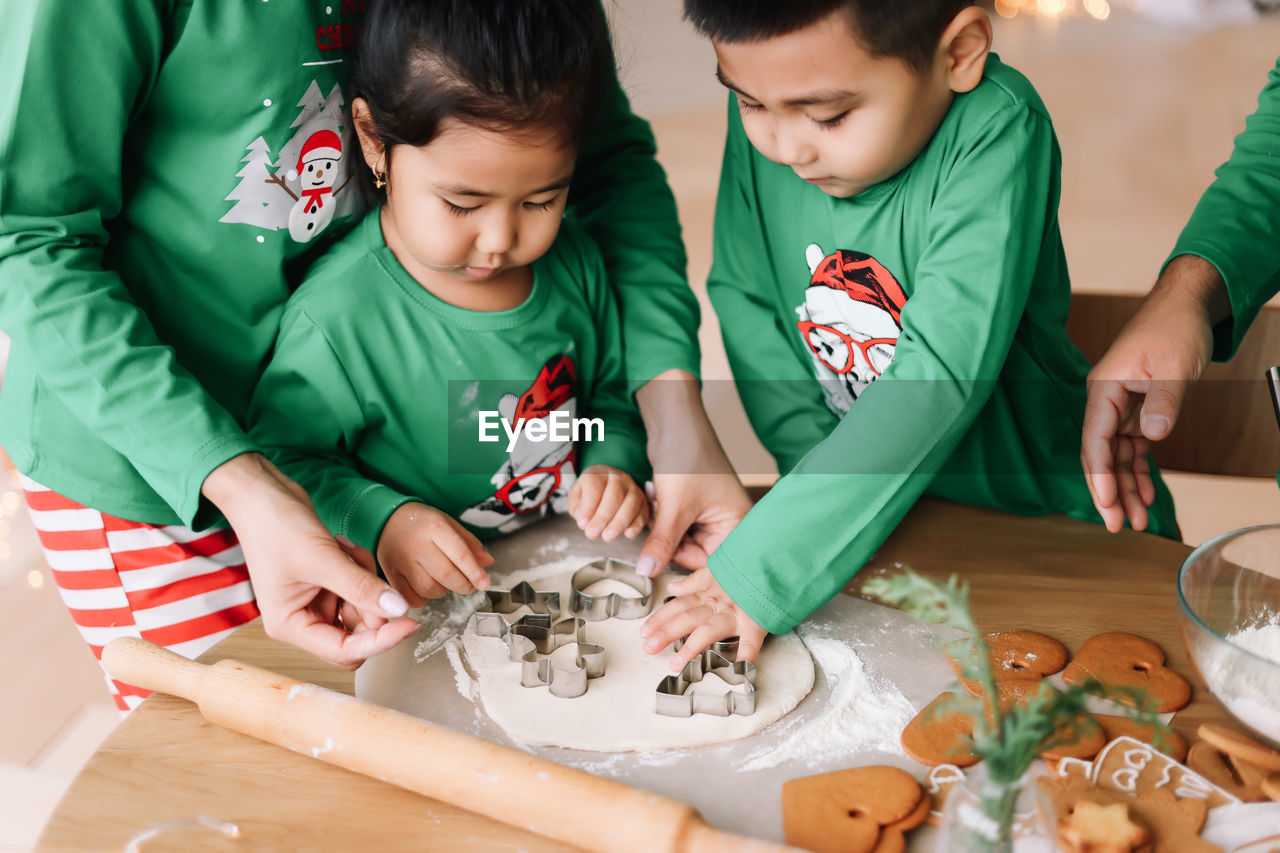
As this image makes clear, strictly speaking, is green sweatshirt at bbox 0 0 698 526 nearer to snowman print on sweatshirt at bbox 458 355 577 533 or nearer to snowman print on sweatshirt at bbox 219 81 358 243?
snowman print on sweatshirt at bbox 219 81 358 243

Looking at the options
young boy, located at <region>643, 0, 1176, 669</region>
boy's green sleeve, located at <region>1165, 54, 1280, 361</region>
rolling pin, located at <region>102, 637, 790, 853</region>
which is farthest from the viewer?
boy's green sleeve, located at <region>1165, 54, 1280, 361</region>

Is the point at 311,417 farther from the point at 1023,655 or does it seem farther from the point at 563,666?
the point at 1023,655

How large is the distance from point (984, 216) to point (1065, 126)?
4068mm

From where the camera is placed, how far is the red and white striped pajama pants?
105cm

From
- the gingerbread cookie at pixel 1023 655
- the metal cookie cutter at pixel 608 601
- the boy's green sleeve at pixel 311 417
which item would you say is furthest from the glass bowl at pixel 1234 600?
the boy's green sleeve at pixel 311 417

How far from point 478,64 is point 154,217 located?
13.3 inches

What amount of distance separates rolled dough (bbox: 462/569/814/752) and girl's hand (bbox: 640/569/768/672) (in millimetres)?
20

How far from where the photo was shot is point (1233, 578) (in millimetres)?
854

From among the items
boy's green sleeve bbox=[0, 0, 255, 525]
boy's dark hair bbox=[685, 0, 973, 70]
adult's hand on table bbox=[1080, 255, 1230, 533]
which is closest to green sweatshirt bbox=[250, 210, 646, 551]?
boy's green sleeve bbox=[0, 0, 255, 525]

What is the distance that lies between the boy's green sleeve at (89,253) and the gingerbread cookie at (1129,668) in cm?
73

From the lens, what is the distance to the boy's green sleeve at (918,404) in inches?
34.8

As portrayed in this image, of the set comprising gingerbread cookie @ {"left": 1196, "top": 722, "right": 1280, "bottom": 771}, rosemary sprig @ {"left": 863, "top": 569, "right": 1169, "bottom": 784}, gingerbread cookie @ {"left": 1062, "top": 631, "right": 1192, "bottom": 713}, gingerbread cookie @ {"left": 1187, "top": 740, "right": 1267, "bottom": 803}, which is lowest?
gingerbread cookie @ {"left": 1062, "top": 631, "right": 1192, "bottom": 713}

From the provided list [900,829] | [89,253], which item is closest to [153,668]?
[89,253]

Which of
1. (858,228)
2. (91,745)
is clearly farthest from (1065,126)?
(91,745)
